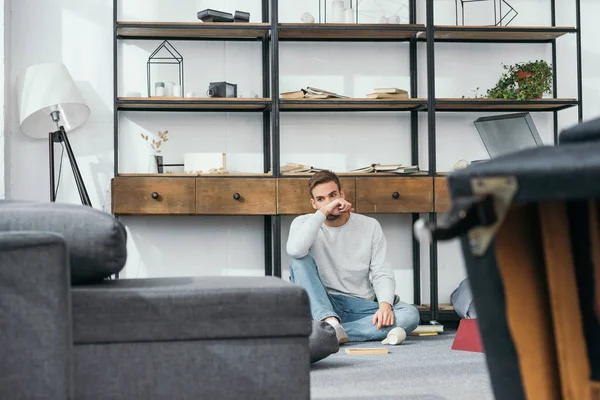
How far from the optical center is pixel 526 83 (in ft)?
15.7

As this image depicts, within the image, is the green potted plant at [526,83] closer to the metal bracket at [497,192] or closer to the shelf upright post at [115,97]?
the shelf upright post at [115,97]

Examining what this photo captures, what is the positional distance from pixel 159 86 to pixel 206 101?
10.4 inches

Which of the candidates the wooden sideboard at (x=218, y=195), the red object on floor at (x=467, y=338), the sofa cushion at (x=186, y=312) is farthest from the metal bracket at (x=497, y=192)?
the wooden sideboard at (x=218, y=195)

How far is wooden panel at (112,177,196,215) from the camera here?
176 inches

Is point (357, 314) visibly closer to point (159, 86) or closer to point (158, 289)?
point (159, 86)

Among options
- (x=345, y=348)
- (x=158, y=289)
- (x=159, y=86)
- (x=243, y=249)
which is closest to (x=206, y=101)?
(x=159, y=86)

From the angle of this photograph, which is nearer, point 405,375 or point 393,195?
point 405,375

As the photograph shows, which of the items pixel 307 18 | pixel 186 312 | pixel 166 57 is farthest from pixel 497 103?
pixel 186 312

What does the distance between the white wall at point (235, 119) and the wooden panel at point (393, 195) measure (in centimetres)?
43

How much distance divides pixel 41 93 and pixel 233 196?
1.12m

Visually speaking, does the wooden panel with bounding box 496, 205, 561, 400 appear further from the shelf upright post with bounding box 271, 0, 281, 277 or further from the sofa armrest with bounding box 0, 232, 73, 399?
the shelf upright post with bounding box 271, 0, 281, 277

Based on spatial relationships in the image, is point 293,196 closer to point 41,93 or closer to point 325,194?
point 325,194

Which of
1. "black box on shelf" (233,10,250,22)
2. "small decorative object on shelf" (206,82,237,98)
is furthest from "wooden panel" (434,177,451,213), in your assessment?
"black box on shelf" (233,10,250,22)

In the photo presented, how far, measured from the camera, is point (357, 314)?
4.09 m
